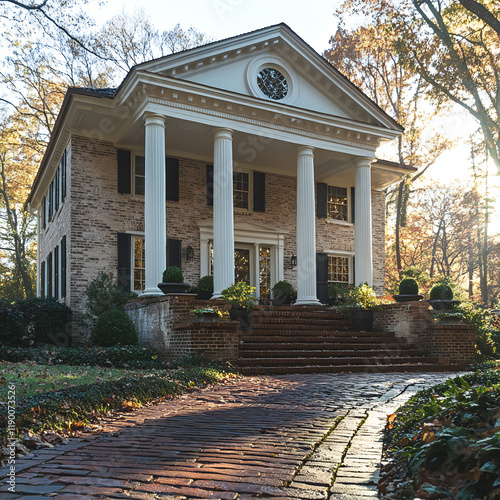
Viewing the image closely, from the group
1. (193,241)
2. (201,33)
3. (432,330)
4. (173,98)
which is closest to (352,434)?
(432,330)

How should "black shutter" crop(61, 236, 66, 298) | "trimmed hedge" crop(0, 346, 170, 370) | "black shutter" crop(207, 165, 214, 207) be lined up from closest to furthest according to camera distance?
"trimmed hedge" crop(0, 346, 170, 370)
"black shutter" crop(61, 236, 66, 298)
"black shutter" crop(207, 165, 214, 207)

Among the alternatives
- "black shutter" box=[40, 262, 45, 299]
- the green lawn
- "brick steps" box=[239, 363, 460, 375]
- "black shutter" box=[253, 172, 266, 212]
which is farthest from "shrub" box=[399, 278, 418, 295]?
"black shutter" box=[40, 262, 45, 299]

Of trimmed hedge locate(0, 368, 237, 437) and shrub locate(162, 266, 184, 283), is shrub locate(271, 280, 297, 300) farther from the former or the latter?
trimmed hedge locate(0, 368, 237, 437)

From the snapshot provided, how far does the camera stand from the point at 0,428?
13.8 ft

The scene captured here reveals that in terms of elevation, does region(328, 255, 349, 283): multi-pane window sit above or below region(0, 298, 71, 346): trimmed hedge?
above

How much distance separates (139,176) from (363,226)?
7.49 m

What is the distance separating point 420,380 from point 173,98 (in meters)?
9.60

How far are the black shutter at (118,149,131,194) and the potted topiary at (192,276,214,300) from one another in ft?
12.2

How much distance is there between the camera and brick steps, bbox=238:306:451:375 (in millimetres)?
11234

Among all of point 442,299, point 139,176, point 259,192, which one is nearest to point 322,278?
point 259,192

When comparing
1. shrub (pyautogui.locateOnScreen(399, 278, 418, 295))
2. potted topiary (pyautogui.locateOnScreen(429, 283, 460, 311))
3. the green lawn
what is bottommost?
the green lawn

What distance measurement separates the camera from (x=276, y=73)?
669 inches

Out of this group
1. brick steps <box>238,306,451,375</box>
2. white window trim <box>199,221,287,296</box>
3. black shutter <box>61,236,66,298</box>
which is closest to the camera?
brick steps <box>238,306,451,375</box>

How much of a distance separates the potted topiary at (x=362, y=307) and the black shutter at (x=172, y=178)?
6.58m
